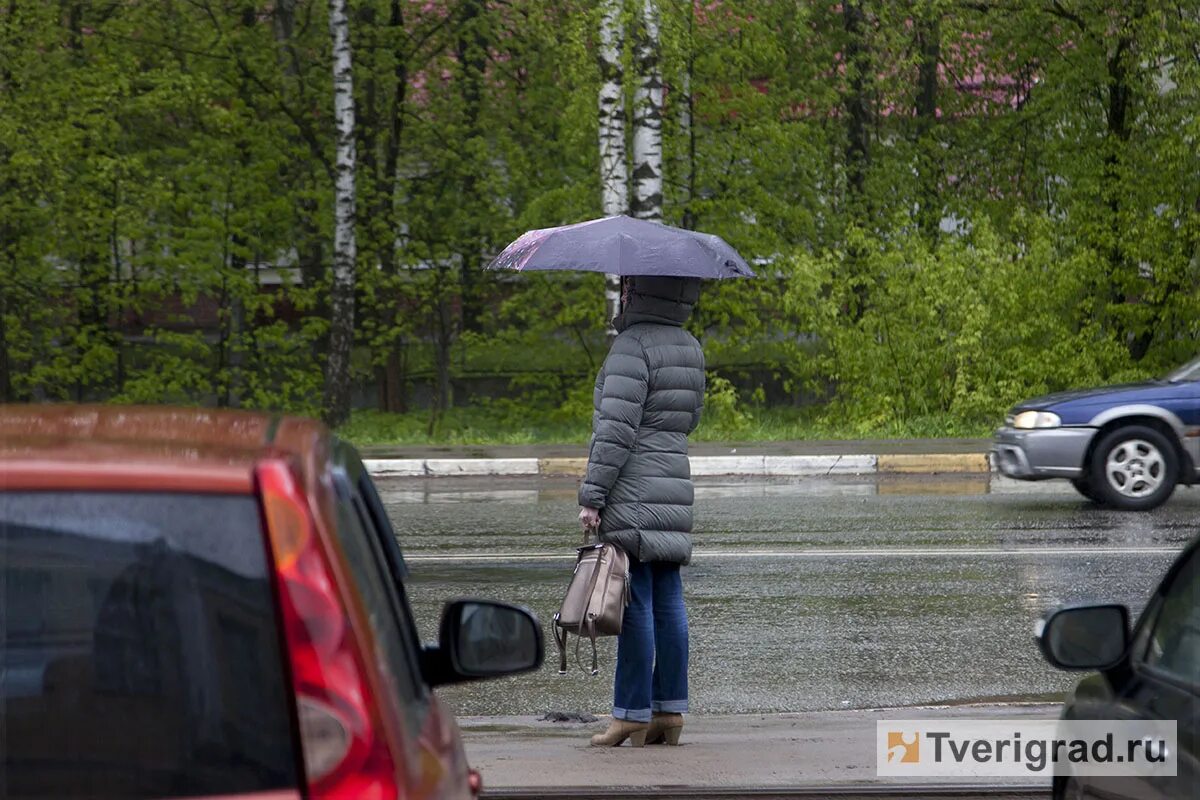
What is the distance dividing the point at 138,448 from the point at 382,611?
442 mm

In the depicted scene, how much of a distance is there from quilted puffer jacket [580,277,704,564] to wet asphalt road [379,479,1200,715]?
1.34m

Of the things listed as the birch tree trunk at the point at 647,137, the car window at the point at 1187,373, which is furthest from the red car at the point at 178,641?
the birch tree trunk at the point at 647,137

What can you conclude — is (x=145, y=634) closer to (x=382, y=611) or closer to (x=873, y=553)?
(x=382, y=611)

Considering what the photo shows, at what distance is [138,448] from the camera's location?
87.4 inches

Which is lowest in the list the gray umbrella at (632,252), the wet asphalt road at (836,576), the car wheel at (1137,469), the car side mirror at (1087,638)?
the wet asphalt road at (836,576)

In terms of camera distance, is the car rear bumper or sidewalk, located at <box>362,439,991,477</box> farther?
sidewalk, located at <box>362,439,991,477</box>

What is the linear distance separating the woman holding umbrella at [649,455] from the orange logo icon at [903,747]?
0.76m

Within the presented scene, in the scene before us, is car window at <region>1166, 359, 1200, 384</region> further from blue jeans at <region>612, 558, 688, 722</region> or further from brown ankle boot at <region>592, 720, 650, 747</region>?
brown ankle boot at <region>592, 720, 650, 747</region>

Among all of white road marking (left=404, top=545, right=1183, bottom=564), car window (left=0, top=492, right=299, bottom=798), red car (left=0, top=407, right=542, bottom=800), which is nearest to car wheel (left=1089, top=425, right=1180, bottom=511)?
white road marking (left=404, top=545, right=1183, bottom=564)

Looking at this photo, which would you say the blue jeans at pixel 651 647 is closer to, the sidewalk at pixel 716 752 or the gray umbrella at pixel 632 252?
the sidewalk at pixel 716 752

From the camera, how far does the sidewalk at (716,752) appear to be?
5359 millimetres

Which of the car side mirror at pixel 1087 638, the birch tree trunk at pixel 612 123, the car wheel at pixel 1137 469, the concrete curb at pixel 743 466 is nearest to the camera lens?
the car side mirror at pixel 1087 638

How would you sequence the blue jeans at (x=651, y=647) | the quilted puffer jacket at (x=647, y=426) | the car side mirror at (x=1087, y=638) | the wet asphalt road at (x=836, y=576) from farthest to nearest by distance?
the wet asphalt road at (x=836, y=576) < the blue jeans at (x=651, y=647) < the quilted puffer jacket at (x=647, y=426) < the car side mirror at (x=1087, y=638)

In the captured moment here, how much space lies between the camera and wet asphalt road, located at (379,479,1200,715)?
7039 mm
